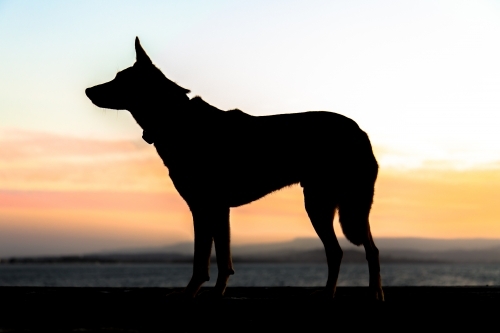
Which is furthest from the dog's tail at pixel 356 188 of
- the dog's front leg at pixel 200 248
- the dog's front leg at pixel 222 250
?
the dog's front leg at pixel 200 248

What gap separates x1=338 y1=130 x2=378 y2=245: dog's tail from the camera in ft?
25.7

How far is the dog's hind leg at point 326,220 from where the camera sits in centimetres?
785

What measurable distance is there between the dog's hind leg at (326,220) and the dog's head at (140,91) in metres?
1.92

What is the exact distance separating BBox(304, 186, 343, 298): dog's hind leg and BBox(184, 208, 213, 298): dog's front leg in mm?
1217

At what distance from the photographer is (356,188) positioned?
7832 millimetres

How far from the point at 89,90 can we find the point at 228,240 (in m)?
2.50
